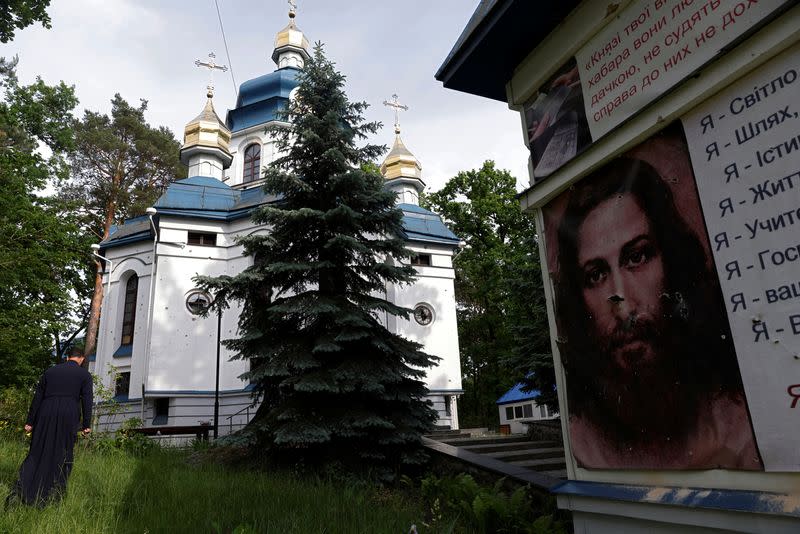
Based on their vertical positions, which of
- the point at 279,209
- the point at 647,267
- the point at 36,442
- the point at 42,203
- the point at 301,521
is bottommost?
the point at 301,521

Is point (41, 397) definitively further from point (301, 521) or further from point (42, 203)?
point (42, 203)

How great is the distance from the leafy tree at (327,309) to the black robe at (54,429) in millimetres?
2525

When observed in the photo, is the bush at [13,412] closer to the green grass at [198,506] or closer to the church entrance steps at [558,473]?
the green grass at [198,506]

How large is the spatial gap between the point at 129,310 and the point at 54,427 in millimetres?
15468

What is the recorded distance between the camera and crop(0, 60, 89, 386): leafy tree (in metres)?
15.9

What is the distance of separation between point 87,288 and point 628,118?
29517mm

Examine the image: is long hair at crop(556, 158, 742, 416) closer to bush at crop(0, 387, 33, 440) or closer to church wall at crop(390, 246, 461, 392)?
bush at crop(0, 387, 33, 440)

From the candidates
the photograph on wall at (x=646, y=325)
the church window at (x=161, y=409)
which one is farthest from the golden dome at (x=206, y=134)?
→ the photograph on wall at (x=646, y=325)

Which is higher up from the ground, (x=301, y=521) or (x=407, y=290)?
(x=407, y=290)

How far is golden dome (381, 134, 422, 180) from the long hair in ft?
66.2

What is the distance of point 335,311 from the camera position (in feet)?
27.8

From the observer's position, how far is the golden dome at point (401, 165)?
2434 cm

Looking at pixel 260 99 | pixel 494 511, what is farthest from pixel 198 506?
pixel 260 99

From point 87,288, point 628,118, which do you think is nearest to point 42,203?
point 87,288
